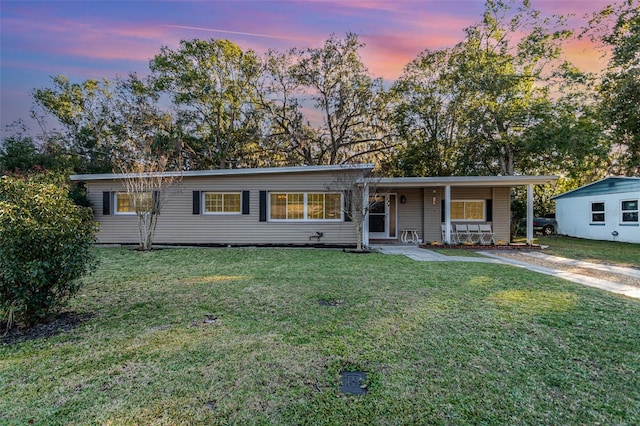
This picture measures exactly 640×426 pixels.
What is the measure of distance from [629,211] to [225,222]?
623 inches

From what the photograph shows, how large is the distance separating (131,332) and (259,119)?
17.9 metres

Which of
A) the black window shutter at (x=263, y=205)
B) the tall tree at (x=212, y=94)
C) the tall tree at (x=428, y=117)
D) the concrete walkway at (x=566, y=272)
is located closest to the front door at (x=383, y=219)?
the concrete walkway at (x=566, y=272)

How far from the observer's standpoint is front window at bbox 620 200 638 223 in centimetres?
1240

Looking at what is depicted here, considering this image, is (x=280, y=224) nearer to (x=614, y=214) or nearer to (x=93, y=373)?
(x=93, y=373)

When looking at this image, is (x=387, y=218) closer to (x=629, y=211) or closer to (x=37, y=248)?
(x=629, y=211)

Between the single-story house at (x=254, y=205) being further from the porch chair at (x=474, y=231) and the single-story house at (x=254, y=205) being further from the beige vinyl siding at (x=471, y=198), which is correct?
the porch chair at (x=474, y=231)

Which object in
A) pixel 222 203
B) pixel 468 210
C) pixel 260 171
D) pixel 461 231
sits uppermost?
pixel 260 171

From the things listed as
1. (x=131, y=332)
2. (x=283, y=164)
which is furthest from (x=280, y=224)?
(x=283, y=164)

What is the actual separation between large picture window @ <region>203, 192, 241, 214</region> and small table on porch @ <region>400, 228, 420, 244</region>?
6159 millimetres

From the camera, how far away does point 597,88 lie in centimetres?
1477

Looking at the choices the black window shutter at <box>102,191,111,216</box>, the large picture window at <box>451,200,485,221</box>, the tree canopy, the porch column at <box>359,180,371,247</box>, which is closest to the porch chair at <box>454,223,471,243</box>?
the large picture window at <box>451,200,485,221</box>

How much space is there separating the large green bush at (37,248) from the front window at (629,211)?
1744cm

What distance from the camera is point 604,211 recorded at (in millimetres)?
13914

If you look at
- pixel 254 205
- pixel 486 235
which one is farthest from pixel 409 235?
pixel 254 205
